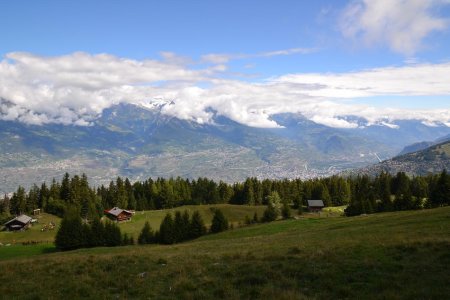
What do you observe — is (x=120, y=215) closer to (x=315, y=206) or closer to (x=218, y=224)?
(x=218, y=224)

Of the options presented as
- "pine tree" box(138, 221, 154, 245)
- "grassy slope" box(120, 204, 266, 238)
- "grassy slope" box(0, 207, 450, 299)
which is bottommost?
"pine tree" box(138, 221, 154, 245)

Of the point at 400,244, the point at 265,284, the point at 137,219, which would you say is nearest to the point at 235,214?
the point at 137,219

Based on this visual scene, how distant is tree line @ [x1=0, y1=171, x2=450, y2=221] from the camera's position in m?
132

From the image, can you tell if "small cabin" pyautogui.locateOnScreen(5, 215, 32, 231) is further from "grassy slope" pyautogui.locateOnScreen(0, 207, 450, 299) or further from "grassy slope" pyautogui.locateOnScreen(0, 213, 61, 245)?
"grassy slope" pyautogui.locateOnScreen(0, 207, 450, 299)

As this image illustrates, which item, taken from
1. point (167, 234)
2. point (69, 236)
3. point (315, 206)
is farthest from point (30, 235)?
point (315, 206)

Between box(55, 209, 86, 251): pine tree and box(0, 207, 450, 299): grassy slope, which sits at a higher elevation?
box(0, 207, 450, 299): grassy slope

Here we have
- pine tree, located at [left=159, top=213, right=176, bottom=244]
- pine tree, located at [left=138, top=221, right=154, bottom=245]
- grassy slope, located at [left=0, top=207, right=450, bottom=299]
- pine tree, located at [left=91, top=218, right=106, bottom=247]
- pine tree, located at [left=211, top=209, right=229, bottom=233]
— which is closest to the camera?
grassy slope, located at [left=0, top=207, right=450, bottom=299]

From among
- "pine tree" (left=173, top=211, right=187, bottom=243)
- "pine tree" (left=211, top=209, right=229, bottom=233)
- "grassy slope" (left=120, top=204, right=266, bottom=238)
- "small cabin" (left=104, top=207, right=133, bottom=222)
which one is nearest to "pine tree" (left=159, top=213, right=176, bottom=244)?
"pine tree" (left=173, top=211, right=187, bottom=243)

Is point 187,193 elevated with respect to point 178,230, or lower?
elevated

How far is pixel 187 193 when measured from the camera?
157750mm

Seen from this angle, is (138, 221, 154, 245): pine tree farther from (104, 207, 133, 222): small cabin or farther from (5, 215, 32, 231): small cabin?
(5, 215, 32, 231): small cabin

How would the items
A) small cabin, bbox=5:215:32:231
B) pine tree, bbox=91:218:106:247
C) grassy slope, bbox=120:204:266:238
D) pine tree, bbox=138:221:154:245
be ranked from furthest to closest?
1. small cabin, bbox=5:215:32:231
2. grassy slope, bbox=120:204:266:238
3. pine tree, bbox=138:221:154:245
4. pine tree, bbox=91:218:106:247

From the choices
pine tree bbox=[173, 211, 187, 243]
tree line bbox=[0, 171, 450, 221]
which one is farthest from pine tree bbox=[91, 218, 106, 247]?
tree line bbox=[0, 171, 450, 221]

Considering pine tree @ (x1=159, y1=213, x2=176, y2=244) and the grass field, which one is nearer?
the grass field
